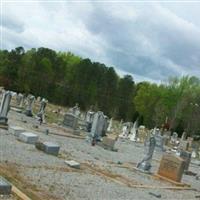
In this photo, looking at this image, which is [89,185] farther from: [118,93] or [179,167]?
[118,93]

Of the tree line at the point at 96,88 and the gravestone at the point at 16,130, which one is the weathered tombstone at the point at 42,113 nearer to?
the gravestone at the point at 16,130

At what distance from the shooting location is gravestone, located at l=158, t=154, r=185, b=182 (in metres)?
18.2

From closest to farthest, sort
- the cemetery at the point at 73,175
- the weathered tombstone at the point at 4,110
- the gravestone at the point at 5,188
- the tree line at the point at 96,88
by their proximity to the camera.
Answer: the gravestone at the point at 5,188 → the cemetery at the point at 73,175 → the weathered tombstone at the point at 4,110 → the tree line at the point at 96,88

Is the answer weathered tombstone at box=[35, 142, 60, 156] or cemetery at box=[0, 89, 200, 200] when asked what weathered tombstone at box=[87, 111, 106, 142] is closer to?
cemetery at box=[0, 89, 200, 200]

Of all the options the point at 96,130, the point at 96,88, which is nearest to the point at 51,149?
the point at 96,130

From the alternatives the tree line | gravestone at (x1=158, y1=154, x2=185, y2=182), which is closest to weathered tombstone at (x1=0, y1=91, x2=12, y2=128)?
gravestone at (x1=158, y1=154, x2=185, y2=182)

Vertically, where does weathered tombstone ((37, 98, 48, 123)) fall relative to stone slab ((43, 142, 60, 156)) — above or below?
above

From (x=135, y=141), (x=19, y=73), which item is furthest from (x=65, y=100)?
(x=135, y=141)

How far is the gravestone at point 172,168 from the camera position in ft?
59.7

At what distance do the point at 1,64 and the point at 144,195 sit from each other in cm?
7669

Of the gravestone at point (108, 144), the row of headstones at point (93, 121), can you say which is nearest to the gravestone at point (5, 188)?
the gravestone at point (108, 144)

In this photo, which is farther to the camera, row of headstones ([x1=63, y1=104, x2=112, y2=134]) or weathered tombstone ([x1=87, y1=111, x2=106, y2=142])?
row of headstones ([x1=63, y1=104, x2=112, y2=134])

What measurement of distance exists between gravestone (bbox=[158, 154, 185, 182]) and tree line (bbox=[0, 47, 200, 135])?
5782 centimetres

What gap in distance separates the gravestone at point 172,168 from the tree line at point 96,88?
190 ft
